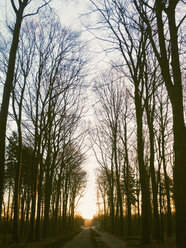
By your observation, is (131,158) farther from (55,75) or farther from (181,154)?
→ (181,154)

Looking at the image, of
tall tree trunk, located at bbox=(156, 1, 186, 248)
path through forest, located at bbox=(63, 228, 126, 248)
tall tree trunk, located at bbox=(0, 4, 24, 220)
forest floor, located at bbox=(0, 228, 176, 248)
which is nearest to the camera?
tall tree trunk, located at bbox=(156, 1, 186, 248)

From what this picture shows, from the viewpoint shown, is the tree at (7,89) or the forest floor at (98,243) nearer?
the tree at (7,89)

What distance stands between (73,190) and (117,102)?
90.3ft

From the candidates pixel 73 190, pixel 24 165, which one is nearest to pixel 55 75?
pixel 24 165

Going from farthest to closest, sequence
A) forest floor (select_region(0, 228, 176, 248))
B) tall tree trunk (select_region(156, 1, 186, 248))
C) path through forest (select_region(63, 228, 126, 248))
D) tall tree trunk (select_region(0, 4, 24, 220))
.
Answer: path through forest (select_region(63, 228, 126, 248)) < forest floor (select_region(0, 228, 176, 248)) < tall tree trunk (select_region(0, 4, 24, 220)) < tall tree trunk (select_region(156, 1, 186, 248))

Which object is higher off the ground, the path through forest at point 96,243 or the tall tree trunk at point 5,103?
the tall tree trunk at point 5,103

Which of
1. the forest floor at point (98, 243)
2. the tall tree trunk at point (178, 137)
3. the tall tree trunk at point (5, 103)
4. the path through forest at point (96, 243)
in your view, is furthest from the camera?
the path through forest at point (96, 243)

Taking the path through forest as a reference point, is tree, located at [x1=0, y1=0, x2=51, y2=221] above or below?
above

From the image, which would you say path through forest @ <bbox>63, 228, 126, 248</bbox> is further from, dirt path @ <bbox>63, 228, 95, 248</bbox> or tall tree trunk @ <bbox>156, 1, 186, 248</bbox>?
tall tree trunk @ <bbox>156, 1, 186, 248</bbox>

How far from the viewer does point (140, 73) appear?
11.7m

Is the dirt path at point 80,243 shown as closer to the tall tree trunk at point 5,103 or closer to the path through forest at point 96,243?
the path through forest at point 96,243

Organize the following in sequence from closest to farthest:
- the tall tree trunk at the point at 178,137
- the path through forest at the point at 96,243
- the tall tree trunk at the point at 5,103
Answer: the tall tree trunk at the point at 178,137 → the tall tree trunk at the point at 5,103 → the path through forest at the point at 96,243

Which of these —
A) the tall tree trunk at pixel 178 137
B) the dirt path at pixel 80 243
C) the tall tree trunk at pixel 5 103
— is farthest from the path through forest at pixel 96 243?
the tall tree trunk at pixel 178 137

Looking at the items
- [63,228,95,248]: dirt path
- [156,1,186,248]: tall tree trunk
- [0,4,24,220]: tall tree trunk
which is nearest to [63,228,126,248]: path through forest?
[63,228,95,248]: dirt path
